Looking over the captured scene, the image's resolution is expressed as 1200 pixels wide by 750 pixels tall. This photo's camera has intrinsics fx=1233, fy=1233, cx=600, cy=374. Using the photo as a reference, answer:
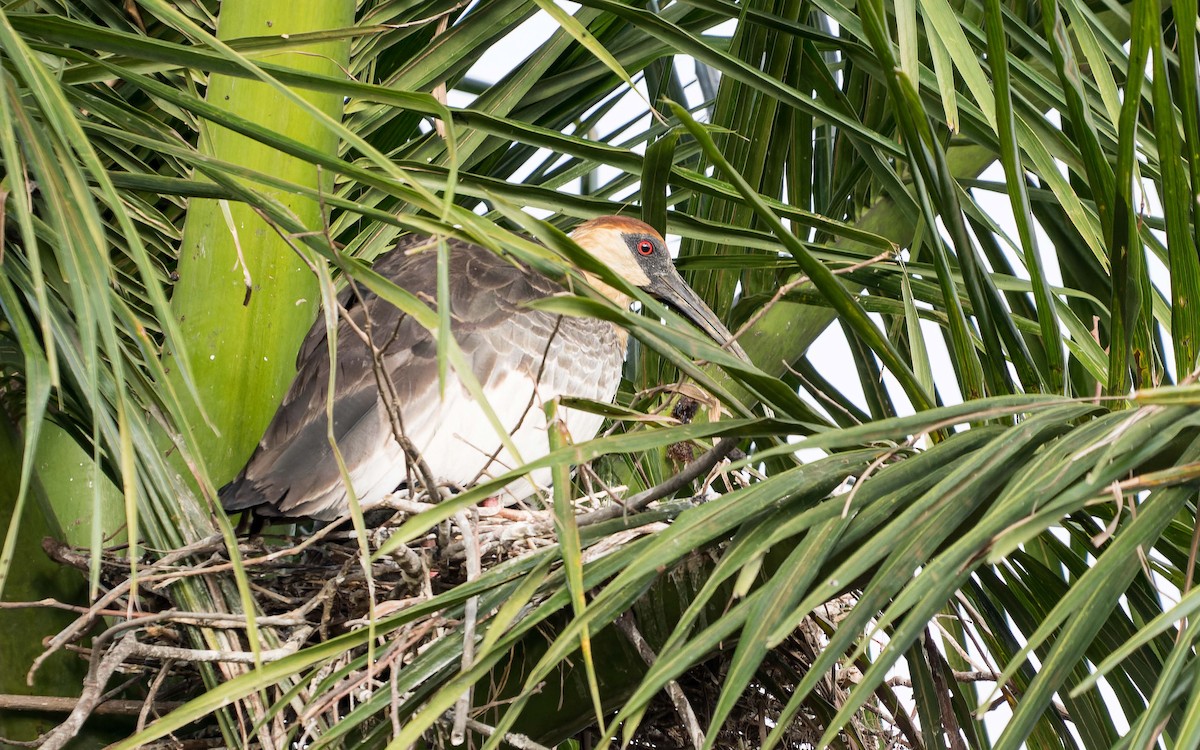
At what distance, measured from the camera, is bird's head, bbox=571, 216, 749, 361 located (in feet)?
12.0

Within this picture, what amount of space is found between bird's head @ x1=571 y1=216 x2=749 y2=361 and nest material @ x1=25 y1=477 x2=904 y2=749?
1.16 m

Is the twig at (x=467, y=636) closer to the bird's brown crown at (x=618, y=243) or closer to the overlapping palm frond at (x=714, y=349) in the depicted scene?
the overlapping palm frond at (x=714, y=349)

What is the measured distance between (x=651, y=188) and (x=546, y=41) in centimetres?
84

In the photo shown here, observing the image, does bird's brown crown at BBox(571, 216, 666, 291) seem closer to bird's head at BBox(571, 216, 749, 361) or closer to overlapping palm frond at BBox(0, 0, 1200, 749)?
bird's head at BBox(571, 216, 749, 361)

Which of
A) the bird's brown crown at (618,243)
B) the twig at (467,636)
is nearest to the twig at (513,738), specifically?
the twig at (467,636)

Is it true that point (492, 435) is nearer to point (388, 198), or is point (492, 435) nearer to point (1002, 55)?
point (388, 198)

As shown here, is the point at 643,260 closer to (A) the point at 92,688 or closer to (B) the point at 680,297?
(B) the point at 680,297

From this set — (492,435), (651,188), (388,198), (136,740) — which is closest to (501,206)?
(136,740)

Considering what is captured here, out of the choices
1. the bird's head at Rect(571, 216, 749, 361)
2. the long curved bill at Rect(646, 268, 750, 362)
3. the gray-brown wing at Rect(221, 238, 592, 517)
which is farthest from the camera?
the bird's head at Rect(571, 216, 749, 361)

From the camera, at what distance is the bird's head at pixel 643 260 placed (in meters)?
3.67

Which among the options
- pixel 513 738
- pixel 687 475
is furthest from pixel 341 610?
pixel 687 475

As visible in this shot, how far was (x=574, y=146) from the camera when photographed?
2.18 meters

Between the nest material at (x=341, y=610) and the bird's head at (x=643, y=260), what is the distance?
1161 mm

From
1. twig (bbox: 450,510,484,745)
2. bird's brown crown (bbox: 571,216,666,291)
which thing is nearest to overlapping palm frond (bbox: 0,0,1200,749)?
twig (bbox: 450,510,484,745)
